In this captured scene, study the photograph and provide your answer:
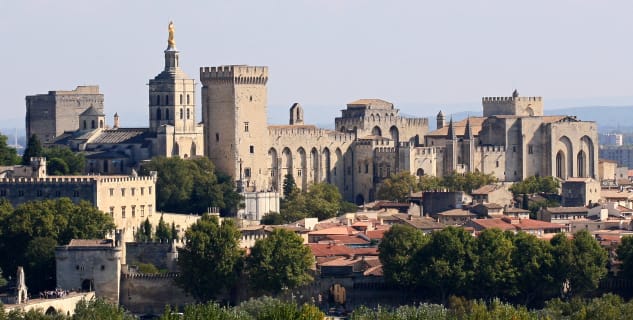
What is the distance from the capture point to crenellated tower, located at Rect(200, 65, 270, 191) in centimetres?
12781

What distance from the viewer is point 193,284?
92.8 metres

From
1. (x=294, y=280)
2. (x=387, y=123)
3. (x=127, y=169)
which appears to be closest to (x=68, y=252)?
(x=294, y=280)

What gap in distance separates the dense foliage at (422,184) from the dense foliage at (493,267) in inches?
1306

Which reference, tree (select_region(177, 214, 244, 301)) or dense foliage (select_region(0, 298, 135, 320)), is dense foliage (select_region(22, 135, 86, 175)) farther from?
dense foliage (select_region(0, 298, 135, 320))

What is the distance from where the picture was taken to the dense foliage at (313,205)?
118 metres

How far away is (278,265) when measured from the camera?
92.4 m

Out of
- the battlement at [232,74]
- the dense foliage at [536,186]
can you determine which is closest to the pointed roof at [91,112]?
the battlement at [232,74]

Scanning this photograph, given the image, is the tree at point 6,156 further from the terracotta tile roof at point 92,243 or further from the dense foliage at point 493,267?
the dense foliage at point 493,267

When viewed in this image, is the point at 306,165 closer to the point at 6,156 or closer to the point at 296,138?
the point at 296,138

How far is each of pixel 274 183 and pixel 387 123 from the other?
15.1m

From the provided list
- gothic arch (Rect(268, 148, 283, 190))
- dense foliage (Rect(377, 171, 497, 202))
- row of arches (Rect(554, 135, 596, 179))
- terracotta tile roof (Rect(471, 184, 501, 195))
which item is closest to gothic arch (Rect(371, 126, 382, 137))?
dense foliage (Rect(377, 171, 497, 202))

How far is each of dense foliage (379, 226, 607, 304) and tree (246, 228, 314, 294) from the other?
3351 mm

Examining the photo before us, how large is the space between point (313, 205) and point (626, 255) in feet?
97.3

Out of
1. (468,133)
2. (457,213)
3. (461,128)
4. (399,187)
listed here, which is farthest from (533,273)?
(461,128)
